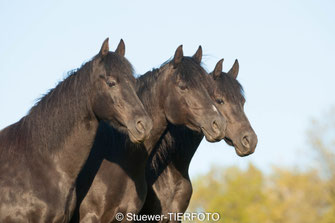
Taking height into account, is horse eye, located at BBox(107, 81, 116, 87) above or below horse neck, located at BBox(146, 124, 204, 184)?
below

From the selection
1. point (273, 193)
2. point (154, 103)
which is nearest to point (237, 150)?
point (154, 103)

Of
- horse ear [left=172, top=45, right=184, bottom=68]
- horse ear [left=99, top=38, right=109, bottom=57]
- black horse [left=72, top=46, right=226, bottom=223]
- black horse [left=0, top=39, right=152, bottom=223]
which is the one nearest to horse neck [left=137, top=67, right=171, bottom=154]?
black horse [left=72, top=46, right=226, bottom=223]

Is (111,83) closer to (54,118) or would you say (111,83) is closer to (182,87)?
(54,118)

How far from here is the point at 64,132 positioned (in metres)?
6.54

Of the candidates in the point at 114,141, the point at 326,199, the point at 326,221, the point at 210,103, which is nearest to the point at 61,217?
the point at 114,141

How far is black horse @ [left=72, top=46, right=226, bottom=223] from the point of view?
23.7 feet

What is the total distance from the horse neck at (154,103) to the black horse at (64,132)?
1282 mm

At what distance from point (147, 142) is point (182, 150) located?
123cm

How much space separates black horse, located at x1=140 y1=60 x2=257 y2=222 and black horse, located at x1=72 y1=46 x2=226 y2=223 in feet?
2.32

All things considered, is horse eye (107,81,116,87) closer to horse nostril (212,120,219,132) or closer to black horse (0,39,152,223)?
black horse (0,39,152,223)

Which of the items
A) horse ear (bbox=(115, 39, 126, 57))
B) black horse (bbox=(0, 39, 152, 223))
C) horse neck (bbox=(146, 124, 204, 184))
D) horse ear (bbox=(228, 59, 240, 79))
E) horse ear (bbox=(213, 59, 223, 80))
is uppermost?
horse ear (bbox=(228, 59, 240, 79))

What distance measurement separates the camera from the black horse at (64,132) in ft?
20.1

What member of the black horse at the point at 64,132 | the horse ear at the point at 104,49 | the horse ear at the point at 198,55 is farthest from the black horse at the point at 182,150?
the horse ear at the point at 104,49

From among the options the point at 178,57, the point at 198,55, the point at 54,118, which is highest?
the point at 198,55
